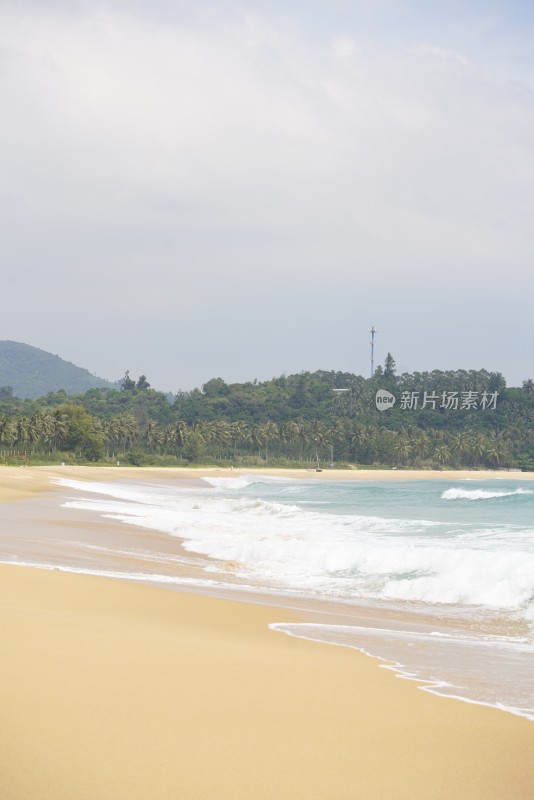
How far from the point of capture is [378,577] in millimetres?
14516

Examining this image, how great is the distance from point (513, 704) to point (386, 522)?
20702 mm

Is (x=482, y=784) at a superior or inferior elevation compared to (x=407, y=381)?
inferior

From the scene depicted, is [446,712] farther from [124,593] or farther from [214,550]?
[214,550]

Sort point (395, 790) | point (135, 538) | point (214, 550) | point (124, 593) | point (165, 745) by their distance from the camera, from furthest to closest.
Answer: point (135, 538) → point (214, 550) → point (124, 593) → point (165, 745) → point (395, 790)

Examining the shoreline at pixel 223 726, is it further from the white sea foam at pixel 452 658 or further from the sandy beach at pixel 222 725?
the white sea foam at pixel 452 658

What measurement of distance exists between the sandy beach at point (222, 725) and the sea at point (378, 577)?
920 millimetres

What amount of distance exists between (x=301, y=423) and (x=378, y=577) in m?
133

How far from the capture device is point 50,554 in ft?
47.5

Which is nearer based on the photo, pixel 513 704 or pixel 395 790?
pixel 395 790

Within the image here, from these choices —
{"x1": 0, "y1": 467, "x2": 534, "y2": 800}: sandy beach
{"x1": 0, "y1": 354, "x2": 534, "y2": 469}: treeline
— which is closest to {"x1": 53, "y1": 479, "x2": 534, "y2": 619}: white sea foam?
{"x1": 0, "y1": 467, "x2": 534, "y2": 800}: sandy beach

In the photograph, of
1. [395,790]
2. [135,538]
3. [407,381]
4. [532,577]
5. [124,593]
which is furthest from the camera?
[407,381]

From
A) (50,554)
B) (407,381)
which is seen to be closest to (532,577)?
(50,554)

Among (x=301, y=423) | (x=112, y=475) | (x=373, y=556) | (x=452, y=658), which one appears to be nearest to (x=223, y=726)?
(x=452, y=658)

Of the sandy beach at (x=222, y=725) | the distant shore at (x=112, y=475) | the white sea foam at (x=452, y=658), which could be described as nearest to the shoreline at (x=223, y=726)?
the sandy beach at (x=222, y=725)
